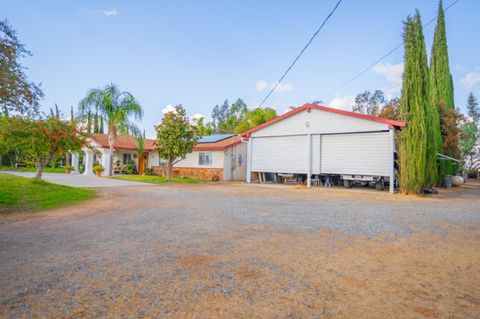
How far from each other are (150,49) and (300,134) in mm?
11109

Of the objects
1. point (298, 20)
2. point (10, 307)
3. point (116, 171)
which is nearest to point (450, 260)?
point (10, 307)

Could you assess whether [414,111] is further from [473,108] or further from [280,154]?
[473,108]

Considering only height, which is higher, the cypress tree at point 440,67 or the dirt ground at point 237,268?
the cypress tree at point 440,67

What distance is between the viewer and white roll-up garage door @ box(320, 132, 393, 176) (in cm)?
1441

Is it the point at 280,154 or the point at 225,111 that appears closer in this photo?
the point at 280,154

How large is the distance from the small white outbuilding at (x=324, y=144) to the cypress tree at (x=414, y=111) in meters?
0.66

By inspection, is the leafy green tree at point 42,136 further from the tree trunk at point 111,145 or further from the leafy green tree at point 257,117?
the leafy green tree at point 257,117

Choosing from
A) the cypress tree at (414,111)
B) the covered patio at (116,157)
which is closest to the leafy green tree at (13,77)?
the cypress tree at (414,111)

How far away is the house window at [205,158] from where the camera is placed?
2219 cm

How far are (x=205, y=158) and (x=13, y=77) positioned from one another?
52.2 feet

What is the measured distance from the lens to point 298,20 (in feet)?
38.4

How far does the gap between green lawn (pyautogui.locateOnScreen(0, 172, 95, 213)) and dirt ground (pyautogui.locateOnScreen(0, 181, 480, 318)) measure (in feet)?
5.13

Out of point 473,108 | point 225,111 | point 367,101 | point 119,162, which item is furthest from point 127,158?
point 473,108

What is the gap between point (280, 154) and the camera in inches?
723
